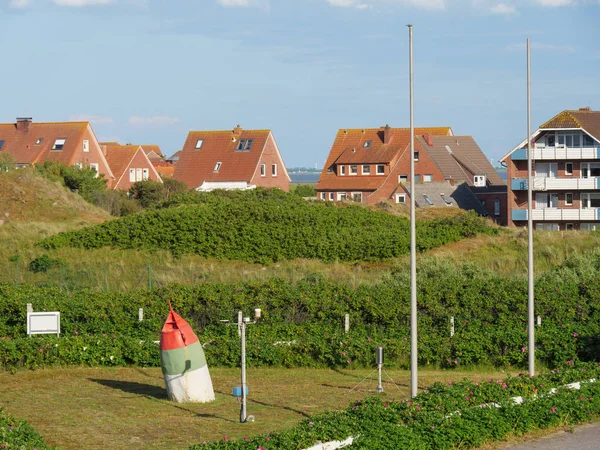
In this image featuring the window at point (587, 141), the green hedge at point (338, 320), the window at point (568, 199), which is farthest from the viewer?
the window at point (568, 199)

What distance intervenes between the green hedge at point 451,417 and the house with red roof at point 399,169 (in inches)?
2176

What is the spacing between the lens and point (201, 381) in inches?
719

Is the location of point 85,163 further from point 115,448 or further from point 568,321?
point 115,448

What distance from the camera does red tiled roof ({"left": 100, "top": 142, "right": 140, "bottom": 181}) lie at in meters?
79.3

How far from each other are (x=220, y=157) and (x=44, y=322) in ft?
191

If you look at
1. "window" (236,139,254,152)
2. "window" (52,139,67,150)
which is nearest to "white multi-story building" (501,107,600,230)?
"window" (236,139,254,152)

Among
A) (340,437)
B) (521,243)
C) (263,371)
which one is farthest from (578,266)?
(340,437)

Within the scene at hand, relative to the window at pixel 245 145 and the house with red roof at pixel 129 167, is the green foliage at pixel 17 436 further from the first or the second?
the window at pixel 245 145

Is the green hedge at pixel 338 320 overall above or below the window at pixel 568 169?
below

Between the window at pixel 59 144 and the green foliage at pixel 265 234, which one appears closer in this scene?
the green foliage at pixel 265 234

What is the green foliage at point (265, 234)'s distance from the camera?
40.1m

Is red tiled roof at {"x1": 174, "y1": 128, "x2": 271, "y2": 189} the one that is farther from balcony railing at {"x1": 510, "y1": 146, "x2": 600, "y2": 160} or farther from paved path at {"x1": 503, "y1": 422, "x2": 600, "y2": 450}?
paved path at {"x1": 503, "y1": 422, "x2": 600, "y2": 450}

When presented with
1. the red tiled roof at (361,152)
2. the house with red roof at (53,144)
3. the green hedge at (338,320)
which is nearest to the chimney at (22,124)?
the house with red roof at (53,144)

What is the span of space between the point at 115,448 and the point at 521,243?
1153 inches
